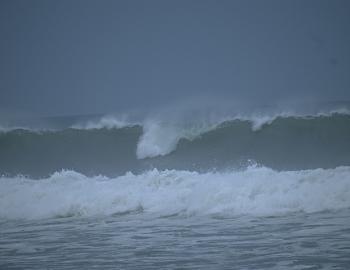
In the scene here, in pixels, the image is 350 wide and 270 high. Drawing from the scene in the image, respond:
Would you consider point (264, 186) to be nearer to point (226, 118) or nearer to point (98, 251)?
point (98, 251)

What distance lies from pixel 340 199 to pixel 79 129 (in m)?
13.8

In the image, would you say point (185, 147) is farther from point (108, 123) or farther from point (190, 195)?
point (190, 195)

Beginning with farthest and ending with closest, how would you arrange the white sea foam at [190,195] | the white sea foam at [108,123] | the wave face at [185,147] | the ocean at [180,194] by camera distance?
the white sea foam at [108,123]
the wave face at [185,147]
the white sea foam at [190,195]
the ocean at [180,194]

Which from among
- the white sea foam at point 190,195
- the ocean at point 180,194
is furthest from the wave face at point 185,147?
the white sea foam at point 190,195

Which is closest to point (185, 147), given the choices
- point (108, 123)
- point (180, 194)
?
point (108, 123)

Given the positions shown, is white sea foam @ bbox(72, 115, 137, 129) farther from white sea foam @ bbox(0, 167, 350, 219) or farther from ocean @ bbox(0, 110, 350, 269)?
white sea foam @ bbox(0, 167, 350, 219)

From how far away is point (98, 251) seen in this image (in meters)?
7.00

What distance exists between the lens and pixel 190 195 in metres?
11.1

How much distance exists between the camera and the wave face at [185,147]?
15562mm

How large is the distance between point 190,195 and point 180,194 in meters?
0.23

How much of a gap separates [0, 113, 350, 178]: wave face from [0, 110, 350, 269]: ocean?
0.05 m

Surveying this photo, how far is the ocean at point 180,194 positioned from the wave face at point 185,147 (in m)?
0.05

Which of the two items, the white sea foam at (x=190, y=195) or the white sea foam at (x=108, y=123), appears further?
the white sea foam at (x=108, y=123)

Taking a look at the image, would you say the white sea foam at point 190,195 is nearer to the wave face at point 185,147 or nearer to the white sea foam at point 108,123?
the wave face at point 185,147
